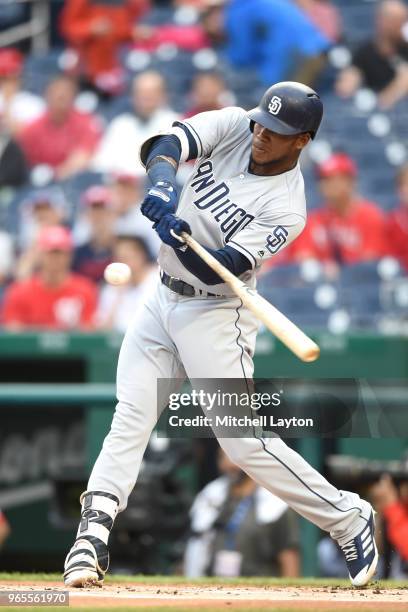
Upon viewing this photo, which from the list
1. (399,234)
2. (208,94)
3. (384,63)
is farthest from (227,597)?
(384,63)

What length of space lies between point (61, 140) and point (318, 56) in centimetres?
214

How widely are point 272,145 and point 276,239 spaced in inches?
12.8

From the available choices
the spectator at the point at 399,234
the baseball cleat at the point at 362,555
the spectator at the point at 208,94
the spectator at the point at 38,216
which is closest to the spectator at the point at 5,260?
the spectator at the point at 38,216

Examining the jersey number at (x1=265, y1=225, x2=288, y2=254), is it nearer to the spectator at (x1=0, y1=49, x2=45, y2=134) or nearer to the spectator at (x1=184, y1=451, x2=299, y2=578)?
the spectator at (x1=184, y1=451, x2=299, y2=578)

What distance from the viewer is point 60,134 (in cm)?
978

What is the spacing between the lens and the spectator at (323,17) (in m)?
9.81

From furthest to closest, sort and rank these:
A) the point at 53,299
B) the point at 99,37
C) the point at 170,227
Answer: the point at 99,37 < the point at 53,299 < the point at 170,227

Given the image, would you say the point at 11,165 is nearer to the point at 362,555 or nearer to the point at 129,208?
the point at 129,208

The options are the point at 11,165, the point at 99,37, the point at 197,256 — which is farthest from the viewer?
the point at 99,37

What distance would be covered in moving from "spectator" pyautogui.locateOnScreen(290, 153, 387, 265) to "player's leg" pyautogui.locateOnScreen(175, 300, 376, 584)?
162 inches

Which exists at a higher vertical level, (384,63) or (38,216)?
(384,63)

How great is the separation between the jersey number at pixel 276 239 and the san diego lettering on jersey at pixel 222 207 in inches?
3.9

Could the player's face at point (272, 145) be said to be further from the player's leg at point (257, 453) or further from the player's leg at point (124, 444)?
the player's leg at point (124, 444)

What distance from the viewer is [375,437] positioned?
21.5ft
